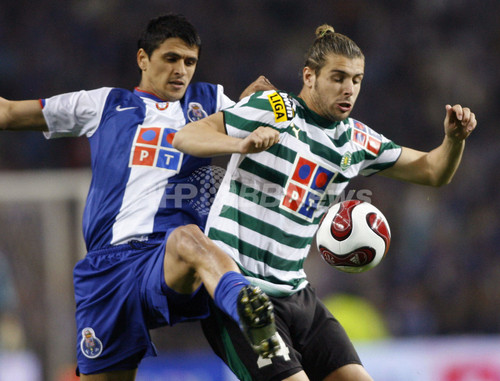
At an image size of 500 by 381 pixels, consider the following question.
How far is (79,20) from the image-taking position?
1156cm

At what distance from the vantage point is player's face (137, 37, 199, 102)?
178 inches

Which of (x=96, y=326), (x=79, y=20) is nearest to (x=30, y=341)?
(x=96, y=326)

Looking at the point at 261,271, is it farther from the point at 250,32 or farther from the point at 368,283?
the point at 250,32

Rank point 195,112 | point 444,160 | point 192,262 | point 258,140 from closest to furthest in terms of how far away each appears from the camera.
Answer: point 258,140, point 192,262, point 195,112, point 444,160

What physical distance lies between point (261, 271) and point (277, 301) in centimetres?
18

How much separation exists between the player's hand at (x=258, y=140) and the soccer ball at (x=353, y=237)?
95 cm

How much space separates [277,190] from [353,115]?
6861mm

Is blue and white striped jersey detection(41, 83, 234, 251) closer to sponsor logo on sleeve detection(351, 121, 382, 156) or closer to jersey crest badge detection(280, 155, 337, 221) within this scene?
jersey crest badge detection(280, 155, 337, 221)

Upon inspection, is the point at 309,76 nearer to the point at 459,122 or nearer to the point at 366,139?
the point at 366,139

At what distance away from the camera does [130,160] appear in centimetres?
434

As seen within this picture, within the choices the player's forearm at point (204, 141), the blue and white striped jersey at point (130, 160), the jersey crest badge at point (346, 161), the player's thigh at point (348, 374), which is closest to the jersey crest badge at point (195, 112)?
the blue and white striped jersey at point (130, 160)

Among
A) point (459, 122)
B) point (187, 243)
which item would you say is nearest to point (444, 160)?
point (459, 122)

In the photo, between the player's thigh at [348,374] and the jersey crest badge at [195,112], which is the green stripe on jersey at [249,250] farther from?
the jersey crest badge at [195,112]

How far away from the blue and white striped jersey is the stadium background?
11.9ft
